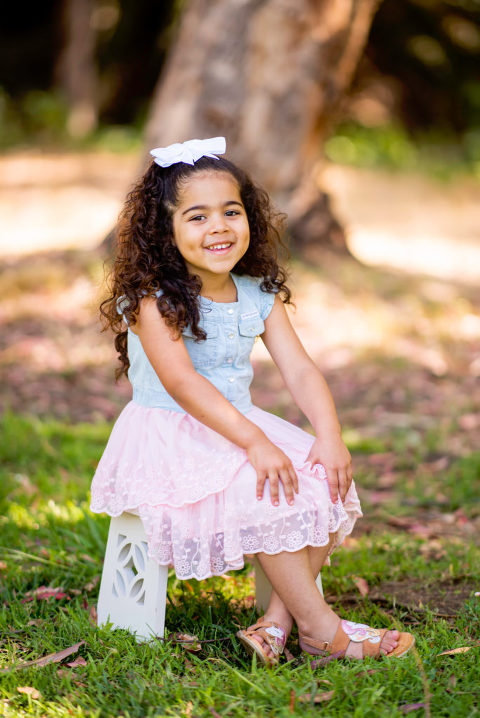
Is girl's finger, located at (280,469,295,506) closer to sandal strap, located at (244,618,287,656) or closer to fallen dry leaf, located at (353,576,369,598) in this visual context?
sandal strap, located at (244,618,287,656)

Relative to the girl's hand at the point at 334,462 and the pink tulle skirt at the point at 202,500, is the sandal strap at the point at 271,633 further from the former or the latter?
the girl's hand at the point at 334,462

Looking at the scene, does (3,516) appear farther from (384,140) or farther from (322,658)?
(384,140)

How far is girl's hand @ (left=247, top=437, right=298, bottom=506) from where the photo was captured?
2150 millimetres

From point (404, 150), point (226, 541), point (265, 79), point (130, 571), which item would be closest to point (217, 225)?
point (226, 541)

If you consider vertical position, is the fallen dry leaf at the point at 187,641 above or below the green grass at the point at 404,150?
below

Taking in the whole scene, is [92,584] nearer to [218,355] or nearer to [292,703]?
[218,355]

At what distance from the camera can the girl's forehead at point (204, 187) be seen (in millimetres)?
2352

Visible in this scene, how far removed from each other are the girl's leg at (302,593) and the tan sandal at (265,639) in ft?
0.23

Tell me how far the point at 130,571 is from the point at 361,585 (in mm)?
781

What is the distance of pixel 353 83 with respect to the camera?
16188 mm

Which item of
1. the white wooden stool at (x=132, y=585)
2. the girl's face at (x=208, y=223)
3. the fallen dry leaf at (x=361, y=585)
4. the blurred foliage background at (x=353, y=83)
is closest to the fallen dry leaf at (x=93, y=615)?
the white wooden stool at (x=132, y=585)

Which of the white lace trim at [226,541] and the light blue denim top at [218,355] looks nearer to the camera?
the white lace trim at [226,541]

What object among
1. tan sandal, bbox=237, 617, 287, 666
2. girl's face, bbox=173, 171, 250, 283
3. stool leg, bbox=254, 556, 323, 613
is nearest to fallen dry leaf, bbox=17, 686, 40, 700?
tan sandal, bbox=237, 617, 287, 666

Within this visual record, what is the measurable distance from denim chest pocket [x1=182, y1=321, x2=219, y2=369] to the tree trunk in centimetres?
380
